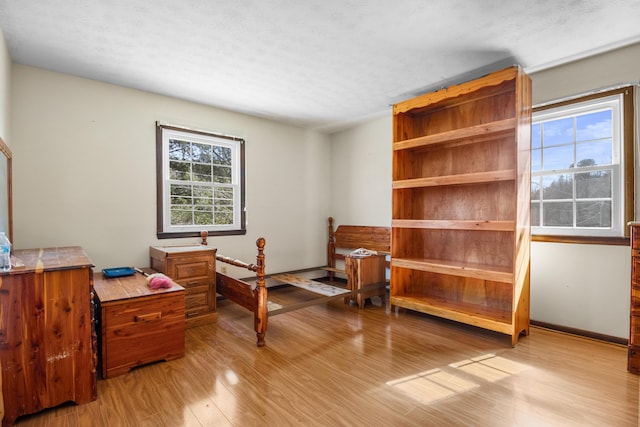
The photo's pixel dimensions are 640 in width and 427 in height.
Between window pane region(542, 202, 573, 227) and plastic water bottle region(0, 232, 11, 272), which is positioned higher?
window pane region(542, 202, 573, 227)

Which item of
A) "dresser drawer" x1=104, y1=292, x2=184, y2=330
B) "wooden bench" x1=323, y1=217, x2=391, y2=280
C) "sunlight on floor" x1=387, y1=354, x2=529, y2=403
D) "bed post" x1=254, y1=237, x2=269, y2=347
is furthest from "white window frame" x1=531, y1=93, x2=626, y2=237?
"dresser drawer" x1=104, y1=292, x2=184, y2=330

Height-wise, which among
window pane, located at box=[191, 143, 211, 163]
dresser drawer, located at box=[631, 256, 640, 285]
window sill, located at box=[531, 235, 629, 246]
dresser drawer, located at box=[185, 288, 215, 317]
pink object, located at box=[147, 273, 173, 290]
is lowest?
dresser drawer, located at box=[185, 288, 215, 317]

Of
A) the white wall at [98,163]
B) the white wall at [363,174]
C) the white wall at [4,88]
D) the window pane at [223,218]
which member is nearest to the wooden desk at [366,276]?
the white wall at [363,174]

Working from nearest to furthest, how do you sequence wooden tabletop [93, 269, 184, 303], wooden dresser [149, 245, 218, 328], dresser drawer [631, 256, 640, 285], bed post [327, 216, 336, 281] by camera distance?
dresser drawer [631, 256, 640, 285] → wooden tabletop [93, 269, 184, 303] → wooden dresser [149, 245, 218, 328] → bed post [327, 216, 336, 281]

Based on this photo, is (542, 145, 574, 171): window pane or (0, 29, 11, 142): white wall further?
(542, 145, 574, 171): window pane

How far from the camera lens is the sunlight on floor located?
211 cm

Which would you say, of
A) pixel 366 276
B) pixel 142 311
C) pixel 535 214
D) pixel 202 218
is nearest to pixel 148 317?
pixel 142 311

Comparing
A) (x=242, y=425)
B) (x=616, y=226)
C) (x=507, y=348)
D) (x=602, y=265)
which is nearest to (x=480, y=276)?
(x=507, y=348)

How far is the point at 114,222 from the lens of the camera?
3.50 meters

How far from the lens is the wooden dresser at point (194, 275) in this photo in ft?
10.7

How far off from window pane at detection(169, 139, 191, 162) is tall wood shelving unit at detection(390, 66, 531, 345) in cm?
266

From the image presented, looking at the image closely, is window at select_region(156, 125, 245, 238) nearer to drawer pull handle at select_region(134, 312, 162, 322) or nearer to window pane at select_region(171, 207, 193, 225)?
window pane at select_region(171, 207, 193, 225)

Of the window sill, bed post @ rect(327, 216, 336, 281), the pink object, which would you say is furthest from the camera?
bed post @ rect(327, 216, 336, 281)

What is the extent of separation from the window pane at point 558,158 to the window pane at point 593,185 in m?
0.16
